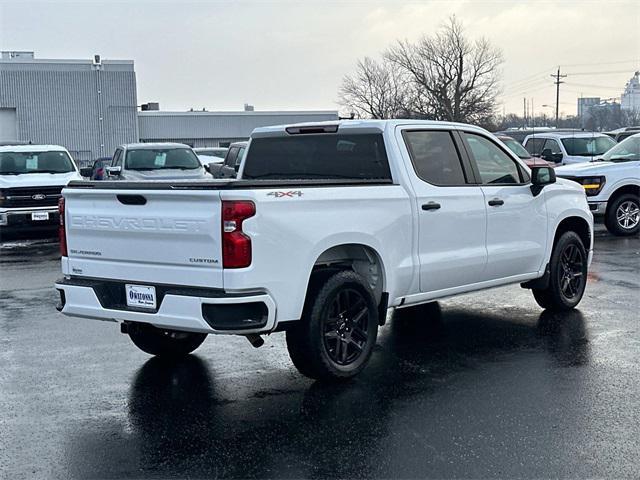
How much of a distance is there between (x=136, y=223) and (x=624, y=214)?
1249cm

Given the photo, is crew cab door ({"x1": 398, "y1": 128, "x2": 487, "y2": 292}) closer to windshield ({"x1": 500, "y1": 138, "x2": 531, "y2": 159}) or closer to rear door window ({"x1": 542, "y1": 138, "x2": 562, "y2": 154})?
windshield ({"x1": 500, "y1": 138, "x2": 531, "y2": 159})

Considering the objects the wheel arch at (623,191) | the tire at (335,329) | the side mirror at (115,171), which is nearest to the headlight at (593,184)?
the wheel arch at (623,191)

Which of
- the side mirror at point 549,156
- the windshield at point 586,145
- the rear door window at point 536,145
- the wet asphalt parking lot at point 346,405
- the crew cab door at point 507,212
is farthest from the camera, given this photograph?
the rear door window at point 536,145

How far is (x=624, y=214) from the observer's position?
16484 mm

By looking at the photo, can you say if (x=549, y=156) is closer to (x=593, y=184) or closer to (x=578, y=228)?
(x=593, y=184)

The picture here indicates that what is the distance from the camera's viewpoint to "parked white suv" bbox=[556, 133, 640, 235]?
16234 millimetres

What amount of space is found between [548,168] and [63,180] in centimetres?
1217

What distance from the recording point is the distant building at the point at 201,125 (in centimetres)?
5988

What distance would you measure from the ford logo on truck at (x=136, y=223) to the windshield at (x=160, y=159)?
44.7ft

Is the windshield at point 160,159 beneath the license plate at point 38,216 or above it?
above

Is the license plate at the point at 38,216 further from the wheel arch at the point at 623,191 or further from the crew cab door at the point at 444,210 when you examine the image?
the crew cab door at the point at 444,210

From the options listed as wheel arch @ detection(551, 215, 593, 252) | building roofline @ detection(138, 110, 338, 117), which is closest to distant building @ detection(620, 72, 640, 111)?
building roofline @ detection(138, 110, 338, 117)

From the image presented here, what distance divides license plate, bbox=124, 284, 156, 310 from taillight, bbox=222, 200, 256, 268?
72 centimetres

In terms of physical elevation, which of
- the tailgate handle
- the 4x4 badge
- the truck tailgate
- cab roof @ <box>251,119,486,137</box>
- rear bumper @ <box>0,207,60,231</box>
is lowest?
rear bumper @ <box>0,207,60,231</box>
